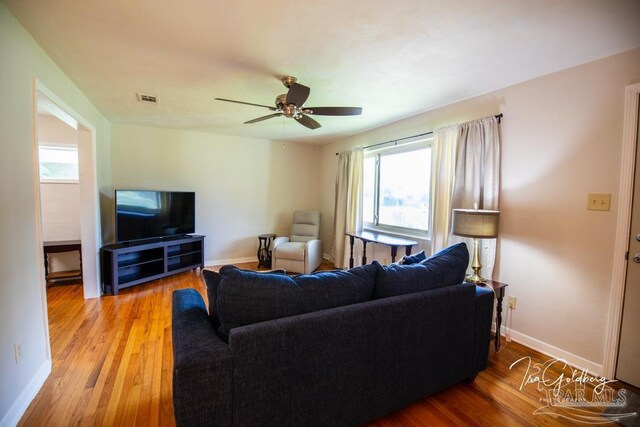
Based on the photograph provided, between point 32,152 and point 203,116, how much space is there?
7.02 ft

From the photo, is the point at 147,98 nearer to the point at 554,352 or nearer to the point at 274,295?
the point at 274,295

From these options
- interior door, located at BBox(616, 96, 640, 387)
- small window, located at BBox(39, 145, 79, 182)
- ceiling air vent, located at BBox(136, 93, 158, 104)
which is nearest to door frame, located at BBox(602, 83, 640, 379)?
interior door, located at BBox(616, 96, 640, 387)

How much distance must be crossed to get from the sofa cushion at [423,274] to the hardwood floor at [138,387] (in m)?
0.75

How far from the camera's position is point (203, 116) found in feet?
12.2

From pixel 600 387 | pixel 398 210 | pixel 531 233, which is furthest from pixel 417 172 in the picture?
pixel 600 387

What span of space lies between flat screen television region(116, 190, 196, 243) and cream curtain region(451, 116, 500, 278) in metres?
3.89

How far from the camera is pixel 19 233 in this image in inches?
64.8

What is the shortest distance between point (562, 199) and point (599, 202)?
22 cm

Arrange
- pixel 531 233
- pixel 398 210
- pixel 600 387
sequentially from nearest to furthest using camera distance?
pixel 600 387 < pixel 531 233 < pixel 398 210

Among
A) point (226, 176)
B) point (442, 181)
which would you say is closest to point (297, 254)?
point (226, 176)

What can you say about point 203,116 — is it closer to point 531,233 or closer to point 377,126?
point 377,126

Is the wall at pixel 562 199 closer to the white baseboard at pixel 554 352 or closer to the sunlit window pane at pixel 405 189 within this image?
the white baseboard at pixel 554 352

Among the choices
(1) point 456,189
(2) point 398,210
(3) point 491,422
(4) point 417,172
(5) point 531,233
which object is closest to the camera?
(3) point 491,422

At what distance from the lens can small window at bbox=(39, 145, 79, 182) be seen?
12.8 feet
